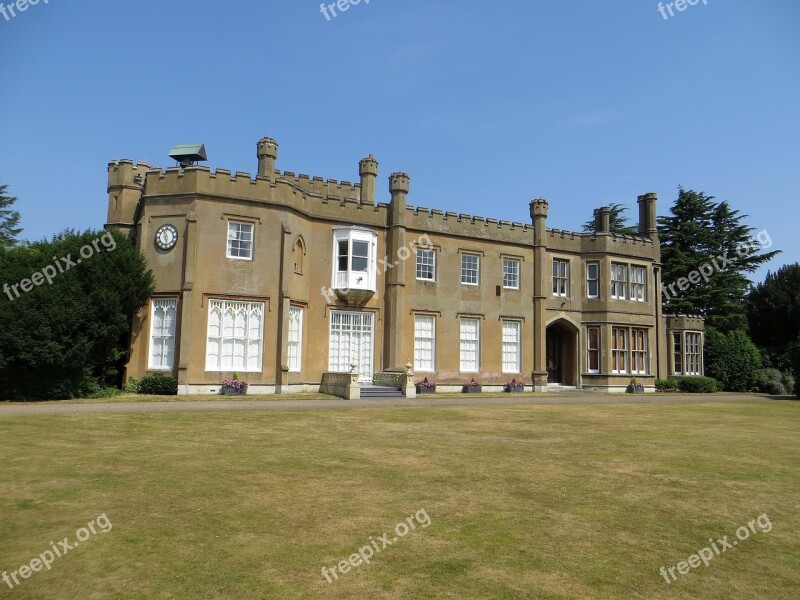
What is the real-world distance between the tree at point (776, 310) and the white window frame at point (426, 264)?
97.3 feet

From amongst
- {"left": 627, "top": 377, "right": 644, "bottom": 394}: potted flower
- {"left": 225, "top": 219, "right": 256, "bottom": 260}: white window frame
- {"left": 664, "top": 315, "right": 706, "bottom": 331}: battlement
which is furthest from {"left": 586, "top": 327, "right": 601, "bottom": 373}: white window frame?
{"left": 225, "top": 219, "right": 256, "bottom": 260}: white window frame

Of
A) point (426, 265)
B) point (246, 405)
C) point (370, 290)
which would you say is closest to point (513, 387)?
point (426, 265)

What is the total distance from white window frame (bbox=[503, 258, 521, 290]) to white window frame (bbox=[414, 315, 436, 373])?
4809 mm

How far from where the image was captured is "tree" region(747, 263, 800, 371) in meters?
45.9

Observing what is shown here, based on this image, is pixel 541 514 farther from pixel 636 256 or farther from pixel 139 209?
pixel 636 256

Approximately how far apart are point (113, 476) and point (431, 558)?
515 centimetres

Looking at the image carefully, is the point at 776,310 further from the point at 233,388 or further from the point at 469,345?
the point at 233,388

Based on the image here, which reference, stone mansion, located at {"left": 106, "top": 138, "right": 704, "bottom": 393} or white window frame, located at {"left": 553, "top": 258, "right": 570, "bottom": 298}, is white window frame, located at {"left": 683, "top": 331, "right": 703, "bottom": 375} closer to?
stone mansion, located at {"left": 106, "top": 138, "right": 704, "bottom": 393}

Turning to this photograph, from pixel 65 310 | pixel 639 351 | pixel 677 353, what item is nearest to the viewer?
pixel 65 310

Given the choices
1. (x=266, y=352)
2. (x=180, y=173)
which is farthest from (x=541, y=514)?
(x=180, y=173)

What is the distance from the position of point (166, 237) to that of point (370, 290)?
8680 mm

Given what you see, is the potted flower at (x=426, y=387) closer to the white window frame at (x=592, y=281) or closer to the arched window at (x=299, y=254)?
the arched window at (x=299, y=254)

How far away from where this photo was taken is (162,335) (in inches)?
920

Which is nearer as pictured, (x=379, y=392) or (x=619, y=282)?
(x=379, y=392)
